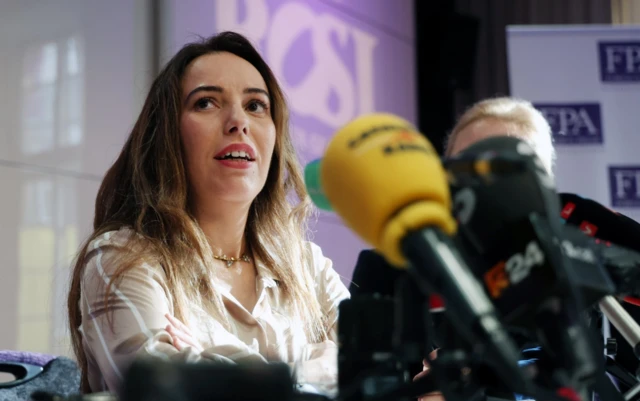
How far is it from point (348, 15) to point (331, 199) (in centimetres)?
436

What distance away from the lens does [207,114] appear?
1932 millimetres

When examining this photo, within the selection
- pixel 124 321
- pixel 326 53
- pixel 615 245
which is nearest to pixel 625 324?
pixel 615 245

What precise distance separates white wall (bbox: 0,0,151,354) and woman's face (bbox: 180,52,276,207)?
1.31 m

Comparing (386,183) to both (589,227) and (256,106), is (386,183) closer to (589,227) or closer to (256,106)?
(589,227)

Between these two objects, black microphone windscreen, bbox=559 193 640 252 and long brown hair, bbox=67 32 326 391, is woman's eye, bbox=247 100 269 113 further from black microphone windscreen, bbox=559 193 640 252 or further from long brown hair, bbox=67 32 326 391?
black microphone windscreen, bbox=559 193 640 252

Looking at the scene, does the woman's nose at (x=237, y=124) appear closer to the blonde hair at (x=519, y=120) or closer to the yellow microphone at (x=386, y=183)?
the blonde hair at (x=519, y=120)

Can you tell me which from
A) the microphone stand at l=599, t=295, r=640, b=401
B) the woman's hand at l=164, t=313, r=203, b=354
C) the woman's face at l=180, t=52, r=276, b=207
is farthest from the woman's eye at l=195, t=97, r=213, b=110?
the microphone stand at l=599, t=295, r=640, b=401

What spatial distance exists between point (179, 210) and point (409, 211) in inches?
49.4

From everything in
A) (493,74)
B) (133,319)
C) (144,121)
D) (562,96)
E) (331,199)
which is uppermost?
(493,74)

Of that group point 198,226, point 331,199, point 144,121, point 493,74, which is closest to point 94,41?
point 144,121

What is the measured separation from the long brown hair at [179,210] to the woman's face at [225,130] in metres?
0.03

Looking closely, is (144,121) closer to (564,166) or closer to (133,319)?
(133,319)

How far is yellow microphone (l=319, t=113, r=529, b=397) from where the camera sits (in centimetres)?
61

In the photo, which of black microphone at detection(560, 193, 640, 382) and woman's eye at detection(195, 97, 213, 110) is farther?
woman's eye at detection(195, 97, 213, 110)
